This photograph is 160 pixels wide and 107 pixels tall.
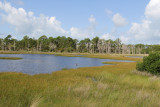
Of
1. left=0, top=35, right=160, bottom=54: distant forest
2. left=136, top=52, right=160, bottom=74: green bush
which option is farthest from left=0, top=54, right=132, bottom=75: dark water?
left=0, top=35, right=160, bottom=54: distant forest

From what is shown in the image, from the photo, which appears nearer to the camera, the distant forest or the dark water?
the dark water

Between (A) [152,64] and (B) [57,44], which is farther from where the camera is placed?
(B) [57,44]

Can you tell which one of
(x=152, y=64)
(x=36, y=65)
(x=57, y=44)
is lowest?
(x=36, y=65)

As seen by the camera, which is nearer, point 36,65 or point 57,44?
point 36,65

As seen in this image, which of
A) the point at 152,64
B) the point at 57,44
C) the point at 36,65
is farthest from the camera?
the point at 57,44

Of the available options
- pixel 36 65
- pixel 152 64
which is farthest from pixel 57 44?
pixel 152 64

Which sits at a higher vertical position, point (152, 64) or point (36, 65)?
point (152, 64)

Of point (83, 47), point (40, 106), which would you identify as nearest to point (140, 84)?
point (40, 106)

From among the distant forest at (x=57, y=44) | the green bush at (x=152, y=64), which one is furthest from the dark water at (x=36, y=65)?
the distant forest at (x=57, y=44)

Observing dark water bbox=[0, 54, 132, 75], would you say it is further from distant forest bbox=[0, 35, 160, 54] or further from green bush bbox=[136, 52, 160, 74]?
distant forest bbox=[0, 35, 160, 54]

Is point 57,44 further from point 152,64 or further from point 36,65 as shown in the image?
point 152,64

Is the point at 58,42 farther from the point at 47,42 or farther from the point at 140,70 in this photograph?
the point at 140,70

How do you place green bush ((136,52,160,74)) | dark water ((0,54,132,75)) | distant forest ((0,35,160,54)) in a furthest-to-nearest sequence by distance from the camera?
distant forest ((0,35,160,54)), dark water ((0,54,132,75)), green bush ((136,52,160,74))

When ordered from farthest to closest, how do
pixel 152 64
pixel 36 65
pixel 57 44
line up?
pixel 57 44, pixel 36 65, pixel 152 64
